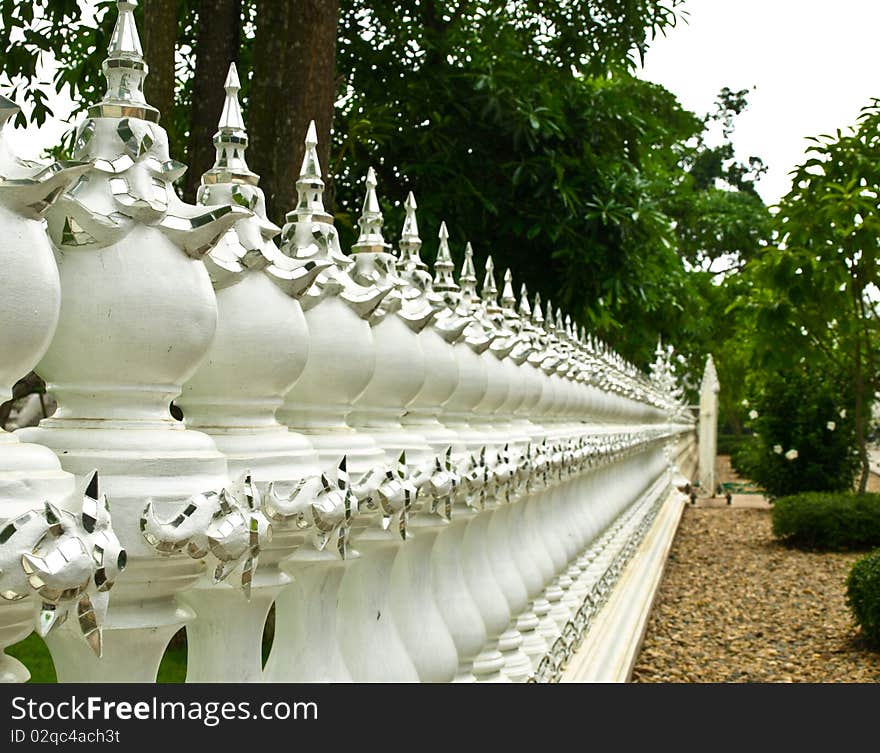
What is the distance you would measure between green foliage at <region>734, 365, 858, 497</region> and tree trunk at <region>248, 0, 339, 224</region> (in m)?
13.4

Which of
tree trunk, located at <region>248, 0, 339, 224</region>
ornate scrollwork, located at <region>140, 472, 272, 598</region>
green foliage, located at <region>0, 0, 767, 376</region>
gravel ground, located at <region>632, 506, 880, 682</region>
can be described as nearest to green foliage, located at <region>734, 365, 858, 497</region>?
gravel ground, located at <region>632, 506, 880, 682</region>

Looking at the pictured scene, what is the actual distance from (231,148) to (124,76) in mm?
306

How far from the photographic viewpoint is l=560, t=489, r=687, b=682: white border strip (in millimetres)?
4652

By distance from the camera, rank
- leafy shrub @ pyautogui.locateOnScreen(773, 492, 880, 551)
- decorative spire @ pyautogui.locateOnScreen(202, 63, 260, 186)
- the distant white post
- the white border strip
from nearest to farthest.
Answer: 1. decorative spire @ pyautogui.locateOnScreen(202, 63, 260, 186)
2. the white border strip
3. leafy shrub @ pyautogui.locateOnScreen(773, 492, 880, 551)
4. the distant white post

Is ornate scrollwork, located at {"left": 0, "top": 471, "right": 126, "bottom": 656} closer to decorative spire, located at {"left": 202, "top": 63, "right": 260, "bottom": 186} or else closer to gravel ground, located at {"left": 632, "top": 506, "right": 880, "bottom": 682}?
decorative spire, located at {"left": 202, "top": 63, "right": 260, "bottom": 186}

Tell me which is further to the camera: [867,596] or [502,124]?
[502,124]

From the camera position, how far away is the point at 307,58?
5.00 metres

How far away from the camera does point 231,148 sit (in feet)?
5.07

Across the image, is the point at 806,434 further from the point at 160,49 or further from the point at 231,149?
the point at 231,149

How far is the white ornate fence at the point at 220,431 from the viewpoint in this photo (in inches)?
37.8

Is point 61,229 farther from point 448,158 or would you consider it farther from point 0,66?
point 448,158

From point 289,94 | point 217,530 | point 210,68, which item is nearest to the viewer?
point 217,530

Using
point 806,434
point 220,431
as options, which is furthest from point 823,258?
point 220,431
